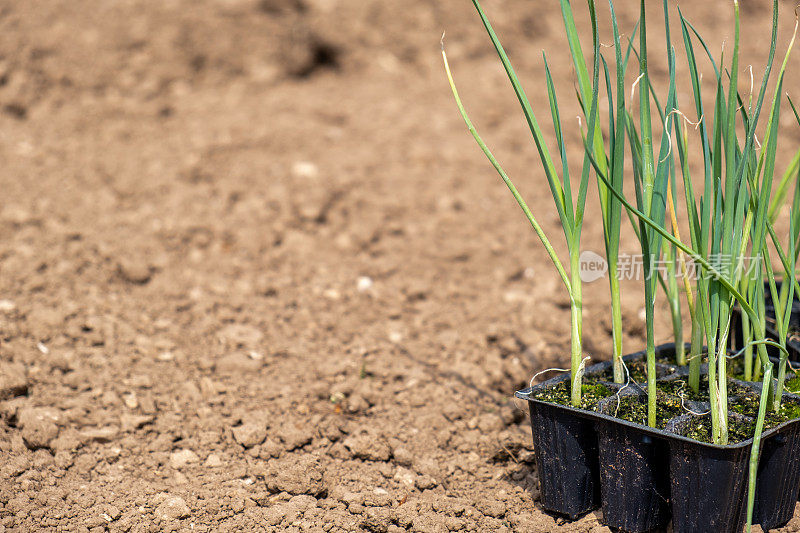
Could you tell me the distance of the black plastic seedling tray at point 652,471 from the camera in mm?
1043

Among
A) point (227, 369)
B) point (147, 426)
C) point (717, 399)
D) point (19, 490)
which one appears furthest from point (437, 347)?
point (19, 490)

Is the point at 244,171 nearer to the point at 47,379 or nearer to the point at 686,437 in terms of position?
the point at 47,379

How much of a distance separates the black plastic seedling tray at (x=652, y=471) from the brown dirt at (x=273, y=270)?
0.26 feet

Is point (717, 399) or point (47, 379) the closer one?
point (717, 399)

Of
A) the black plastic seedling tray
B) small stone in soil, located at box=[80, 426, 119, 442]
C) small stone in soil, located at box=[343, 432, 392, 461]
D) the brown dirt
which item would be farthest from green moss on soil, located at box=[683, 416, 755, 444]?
small stone in soil, located at box=[80, 426, 119, 442]

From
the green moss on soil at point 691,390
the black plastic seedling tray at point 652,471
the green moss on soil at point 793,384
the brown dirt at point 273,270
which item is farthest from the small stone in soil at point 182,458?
the green moss on soil at point 793,384

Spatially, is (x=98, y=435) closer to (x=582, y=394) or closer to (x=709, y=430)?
(x=582, y=394)

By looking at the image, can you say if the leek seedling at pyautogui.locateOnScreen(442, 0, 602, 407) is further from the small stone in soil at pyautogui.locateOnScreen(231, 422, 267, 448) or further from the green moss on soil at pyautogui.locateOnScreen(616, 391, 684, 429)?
the small stone in soil at pyautogui.locateOnScreen(231, 422, 267, 448)

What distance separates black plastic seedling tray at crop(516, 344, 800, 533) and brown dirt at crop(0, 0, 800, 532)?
79 mm

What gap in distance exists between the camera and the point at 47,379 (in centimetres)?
166

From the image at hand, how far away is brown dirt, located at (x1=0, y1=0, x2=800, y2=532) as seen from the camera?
1.38 meters

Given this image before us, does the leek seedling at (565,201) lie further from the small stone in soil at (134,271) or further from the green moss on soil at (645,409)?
the small stone in soil at (134,271)

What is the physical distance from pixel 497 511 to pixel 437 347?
2.29ft

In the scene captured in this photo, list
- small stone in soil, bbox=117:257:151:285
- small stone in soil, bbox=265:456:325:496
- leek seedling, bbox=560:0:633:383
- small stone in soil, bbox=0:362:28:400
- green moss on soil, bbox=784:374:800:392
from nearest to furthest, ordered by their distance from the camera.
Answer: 1. leek seedling, bbox=560:0:633:383
2. green moss on soil, bbox=784:374:800:392
3. small stone in soil, bbox=265:456:325:496
4. small stone in soil, bbox=0:362:28:400
5. small stone in soil, bbox=117:257:151:285
